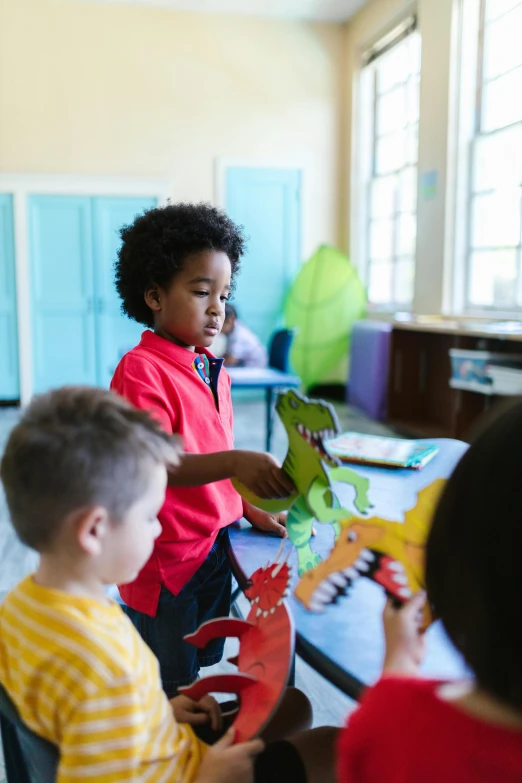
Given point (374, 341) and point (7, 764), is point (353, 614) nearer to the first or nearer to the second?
point (7, 764)

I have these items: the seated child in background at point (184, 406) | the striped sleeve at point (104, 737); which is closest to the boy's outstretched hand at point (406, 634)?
the striped sleeve at point (104, 737)

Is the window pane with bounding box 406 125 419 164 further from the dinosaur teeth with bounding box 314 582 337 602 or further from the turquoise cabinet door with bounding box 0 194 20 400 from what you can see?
the dinosaur teeth with bounding box 314 582 337 602

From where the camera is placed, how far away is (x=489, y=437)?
513 millimetres

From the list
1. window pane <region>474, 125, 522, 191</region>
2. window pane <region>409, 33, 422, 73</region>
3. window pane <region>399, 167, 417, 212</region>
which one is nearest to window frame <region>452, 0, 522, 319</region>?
window pane <region>474, 125, 522, 191</region>

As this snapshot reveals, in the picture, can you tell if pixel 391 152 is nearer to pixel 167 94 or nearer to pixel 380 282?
pixel 380 282

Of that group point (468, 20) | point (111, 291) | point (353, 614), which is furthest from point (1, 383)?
point (353, 614)

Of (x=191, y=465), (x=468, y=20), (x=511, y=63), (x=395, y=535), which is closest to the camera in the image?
(x=395, y=535)

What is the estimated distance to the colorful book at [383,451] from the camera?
4.57 feet

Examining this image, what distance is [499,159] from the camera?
4.56 metres

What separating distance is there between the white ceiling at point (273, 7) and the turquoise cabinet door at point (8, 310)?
6.97ft

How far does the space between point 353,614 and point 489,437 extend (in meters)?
0.38

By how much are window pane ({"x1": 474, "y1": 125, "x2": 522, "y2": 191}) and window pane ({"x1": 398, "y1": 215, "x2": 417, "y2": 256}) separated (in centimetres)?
93

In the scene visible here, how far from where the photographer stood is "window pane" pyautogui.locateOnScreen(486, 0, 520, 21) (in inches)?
172

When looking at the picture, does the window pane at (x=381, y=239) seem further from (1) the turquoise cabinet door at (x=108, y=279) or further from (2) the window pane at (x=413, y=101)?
(1) the turquoise cabinet door at (x=108, y=279)
